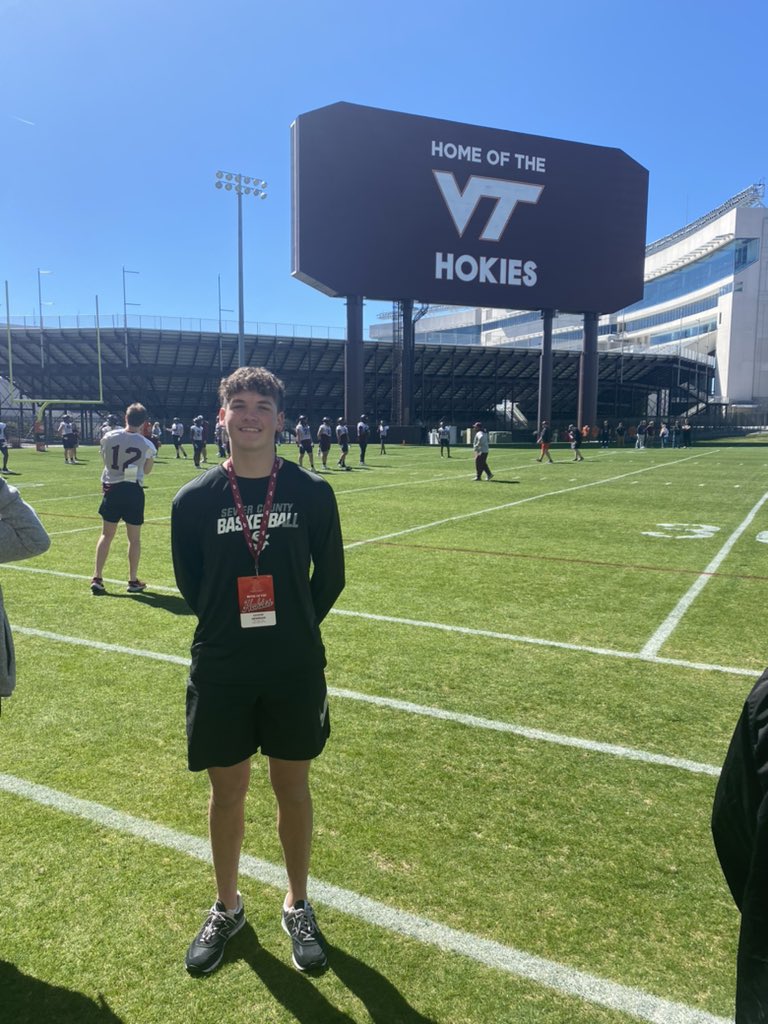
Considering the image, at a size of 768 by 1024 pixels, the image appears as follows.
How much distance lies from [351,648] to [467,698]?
130 cm

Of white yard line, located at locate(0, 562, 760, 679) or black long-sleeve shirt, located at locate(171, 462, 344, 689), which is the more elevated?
black long-sleeve shirt, located at locate(171, 462, 344, 689)

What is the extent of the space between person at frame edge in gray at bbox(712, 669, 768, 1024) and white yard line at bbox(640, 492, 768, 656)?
4.83 m

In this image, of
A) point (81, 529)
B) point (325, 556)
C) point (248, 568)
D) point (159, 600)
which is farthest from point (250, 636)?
point (81, 529)

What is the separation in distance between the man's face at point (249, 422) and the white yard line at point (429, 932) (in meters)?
1.82

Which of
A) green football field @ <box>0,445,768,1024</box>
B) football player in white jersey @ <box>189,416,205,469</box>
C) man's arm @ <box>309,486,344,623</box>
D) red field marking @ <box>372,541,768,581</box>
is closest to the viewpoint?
green football field @ <box>0,445,768,1024</box>

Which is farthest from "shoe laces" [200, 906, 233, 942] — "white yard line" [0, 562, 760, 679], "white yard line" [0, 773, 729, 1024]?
"white yard line" [0, 562, 760, 679]

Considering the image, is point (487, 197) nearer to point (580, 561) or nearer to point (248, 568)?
point (580, 561)

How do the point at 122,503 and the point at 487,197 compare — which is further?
the point at 487,197

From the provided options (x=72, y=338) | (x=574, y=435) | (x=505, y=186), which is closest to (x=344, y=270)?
(x=505, y=186)

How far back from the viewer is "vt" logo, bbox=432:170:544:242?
4212 cm

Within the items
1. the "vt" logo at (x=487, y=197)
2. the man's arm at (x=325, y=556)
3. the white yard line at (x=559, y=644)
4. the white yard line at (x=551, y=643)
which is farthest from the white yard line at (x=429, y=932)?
the "vt" logo at (x=487, y=197)

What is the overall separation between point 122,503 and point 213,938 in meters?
5.72

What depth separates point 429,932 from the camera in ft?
8.74

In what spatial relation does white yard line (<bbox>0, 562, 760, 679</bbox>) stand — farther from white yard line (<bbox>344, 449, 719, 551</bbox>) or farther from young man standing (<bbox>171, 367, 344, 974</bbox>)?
young man standing (<bbox>171, 367, 344, 974</bbox>)
